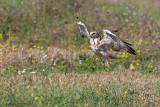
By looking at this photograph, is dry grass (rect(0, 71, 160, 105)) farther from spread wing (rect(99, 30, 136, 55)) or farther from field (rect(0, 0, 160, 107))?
spread wing (rect(99, 30, 136, 55))

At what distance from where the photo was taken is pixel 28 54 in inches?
297

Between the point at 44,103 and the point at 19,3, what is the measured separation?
886 centimetres

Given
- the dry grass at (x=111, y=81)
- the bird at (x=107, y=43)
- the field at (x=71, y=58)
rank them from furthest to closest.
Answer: the bird at (x=107, y=43) → the dry grass at (x=111, y=81) → the field at (x=71, y=58)

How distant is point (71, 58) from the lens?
25.0 feet

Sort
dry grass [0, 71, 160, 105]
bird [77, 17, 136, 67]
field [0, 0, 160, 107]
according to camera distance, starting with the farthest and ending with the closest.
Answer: bird [77, 17, 136, 67]
dry grass [0, 71, 160, 105]
field [0, 0, 160, 107]

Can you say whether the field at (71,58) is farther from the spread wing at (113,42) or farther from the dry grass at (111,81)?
the spread wing at (113,42)

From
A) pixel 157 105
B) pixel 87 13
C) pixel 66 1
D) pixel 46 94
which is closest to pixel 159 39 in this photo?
pixel 87 13

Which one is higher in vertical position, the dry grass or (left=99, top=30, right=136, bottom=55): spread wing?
(left=99, top=30, right=136, bottom=55): spread wing

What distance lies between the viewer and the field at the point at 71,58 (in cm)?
445

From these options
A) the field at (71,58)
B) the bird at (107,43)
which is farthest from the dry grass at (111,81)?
the bird at (107,43)

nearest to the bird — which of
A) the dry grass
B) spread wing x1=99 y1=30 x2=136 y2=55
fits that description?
spread wing x1=99 y1=30 x2=136 y2=55

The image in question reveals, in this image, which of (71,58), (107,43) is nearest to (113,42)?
(107,43)

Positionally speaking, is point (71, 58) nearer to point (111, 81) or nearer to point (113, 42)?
point (113, 42)

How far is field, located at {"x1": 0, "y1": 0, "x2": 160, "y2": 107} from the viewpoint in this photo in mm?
4453
